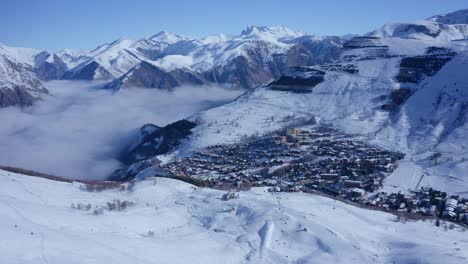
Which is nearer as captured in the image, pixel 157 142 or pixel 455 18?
pixel 157 142

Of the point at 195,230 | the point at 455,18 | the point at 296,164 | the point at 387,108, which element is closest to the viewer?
the point at 195,230

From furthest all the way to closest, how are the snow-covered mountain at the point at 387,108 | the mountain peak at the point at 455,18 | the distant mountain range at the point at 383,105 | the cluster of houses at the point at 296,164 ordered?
1. the mountain peak at the point at 455,18
2. the distant mountain range at the point at 383,105
3. the snow-covered mountain at the point at 387,108
4. the cluster of houses at the point at 296,164

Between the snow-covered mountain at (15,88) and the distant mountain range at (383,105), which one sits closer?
the distant mountain range at (383,105)

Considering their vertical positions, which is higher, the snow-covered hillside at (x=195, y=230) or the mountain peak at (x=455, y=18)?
the mountain peak at (x=455, y=18)

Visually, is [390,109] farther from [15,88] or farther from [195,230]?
[15,88]

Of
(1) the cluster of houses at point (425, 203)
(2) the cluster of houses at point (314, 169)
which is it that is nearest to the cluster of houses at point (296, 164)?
(2) the cluster of houses at point (314, 169)

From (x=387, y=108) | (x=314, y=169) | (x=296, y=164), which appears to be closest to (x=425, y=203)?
(x=314, y=169)

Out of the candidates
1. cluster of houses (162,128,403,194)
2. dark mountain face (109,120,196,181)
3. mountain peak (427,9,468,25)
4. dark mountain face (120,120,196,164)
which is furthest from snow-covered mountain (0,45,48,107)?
mountain peak (427,9,468,25)

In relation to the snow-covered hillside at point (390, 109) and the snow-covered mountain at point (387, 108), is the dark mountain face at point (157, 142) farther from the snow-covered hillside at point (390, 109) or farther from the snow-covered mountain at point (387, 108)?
the snow-covered hillside at point (390, 109)
